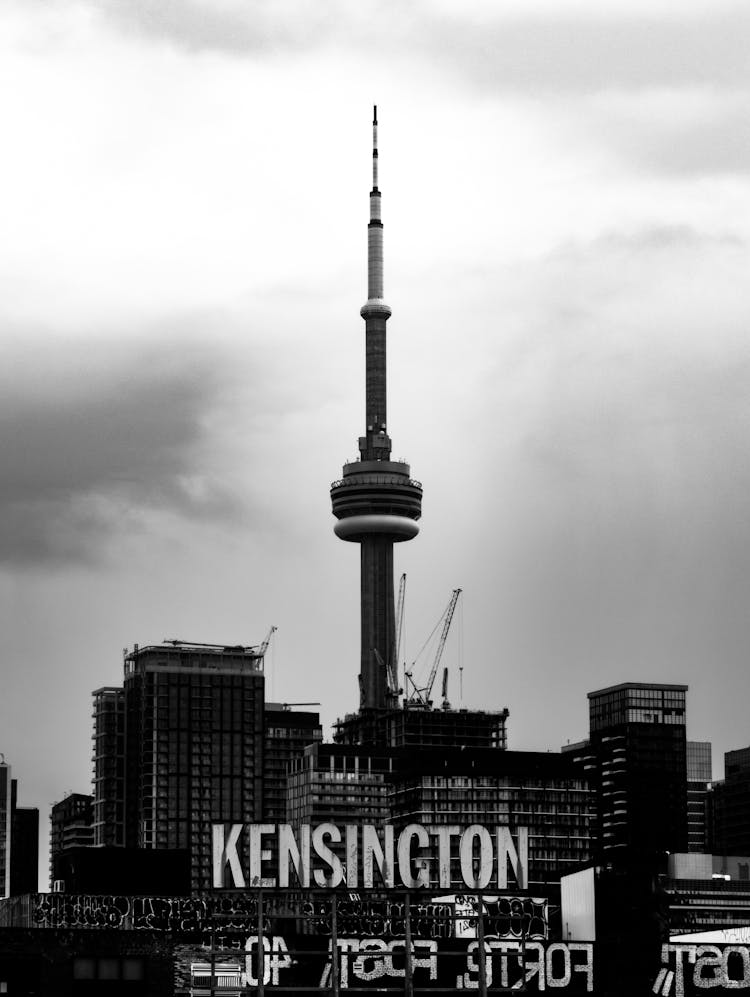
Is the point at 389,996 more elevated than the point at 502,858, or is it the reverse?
the point at 502,858

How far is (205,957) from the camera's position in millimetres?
195250

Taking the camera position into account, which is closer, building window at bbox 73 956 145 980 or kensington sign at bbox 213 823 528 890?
building window at bbox 73 956 145 980

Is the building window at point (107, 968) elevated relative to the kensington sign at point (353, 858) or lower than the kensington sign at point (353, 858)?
lower

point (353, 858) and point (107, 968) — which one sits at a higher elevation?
point (353, 858)

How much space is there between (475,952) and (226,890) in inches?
990

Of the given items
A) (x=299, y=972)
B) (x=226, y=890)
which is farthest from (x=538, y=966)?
(x=226, y=890)

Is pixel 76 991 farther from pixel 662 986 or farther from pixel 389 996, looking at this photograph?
pixel 662 986

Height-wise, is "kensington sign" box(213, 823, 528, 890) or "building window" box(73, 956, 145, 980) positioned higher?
"kensington sign" box(213, 823, 528, 890)

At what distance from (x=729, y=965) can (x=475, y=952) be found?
87.3 ft

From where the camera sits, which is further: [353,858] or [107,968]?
[353,858]

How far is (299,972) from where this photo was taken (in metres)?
192

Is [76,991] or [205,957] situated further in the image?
[205,957]

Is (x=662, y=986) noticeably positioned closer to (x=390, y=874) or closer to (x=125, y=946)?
(x=390, y=874)

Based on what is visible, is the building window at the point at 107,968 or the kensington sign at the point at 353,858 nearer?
the building window at the point at 107,968
